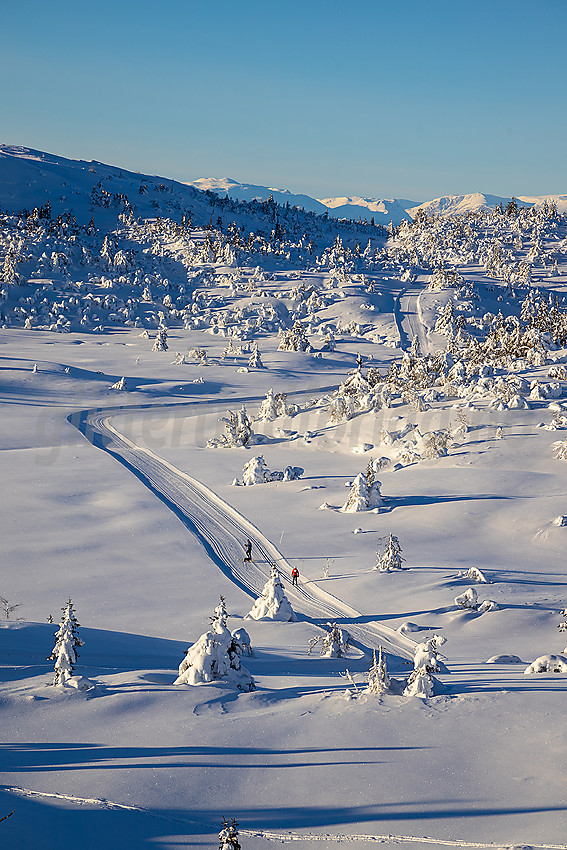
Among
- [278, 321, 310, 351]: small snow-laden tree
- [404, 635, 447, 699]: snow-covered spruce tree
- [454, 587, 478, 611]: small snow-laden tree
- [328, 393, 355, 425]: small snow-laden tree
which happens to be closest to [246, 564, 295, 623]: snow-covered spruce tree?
[454, 587, 478, 611]: small snow-laden tree

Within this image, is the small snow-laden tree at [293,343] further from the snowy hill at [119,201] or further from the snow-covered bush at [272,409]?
the snowy hill at [119,201]

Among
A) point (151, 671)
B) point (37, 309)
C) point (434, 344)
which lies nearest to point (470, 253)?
point (434, 344)

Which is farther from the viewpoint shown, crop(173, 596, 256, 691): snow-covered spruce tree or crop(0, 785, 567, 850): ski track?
crop(173, 596, 256, 691): snow-covered spruce tree

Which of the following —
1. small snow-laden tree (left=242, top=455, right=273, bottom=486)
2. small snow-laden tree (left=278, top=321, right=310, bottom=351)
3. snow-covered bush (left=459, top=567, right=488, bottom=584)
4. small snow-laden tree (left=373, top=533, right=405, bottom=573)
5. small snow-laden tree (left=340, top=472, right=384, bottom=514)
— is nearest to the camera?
snow-covered bush (left=459, top=567, right=488, bottom=584)

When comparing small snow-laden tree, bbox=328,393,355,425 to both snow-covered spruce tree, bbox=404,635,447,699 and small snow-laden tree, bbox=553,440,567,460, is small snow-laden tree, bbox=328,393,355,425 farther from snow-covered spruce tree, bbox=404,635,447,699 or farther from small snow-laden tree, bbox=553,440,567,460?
snow-covered spruce tree, bbox=404,635,447,699

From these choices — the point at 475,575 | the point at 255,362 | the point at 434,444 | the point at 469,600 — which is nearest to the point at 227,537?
the point at 475,575

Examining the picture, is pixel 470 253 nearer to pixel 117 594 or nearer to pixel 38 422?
pixel 38 422
